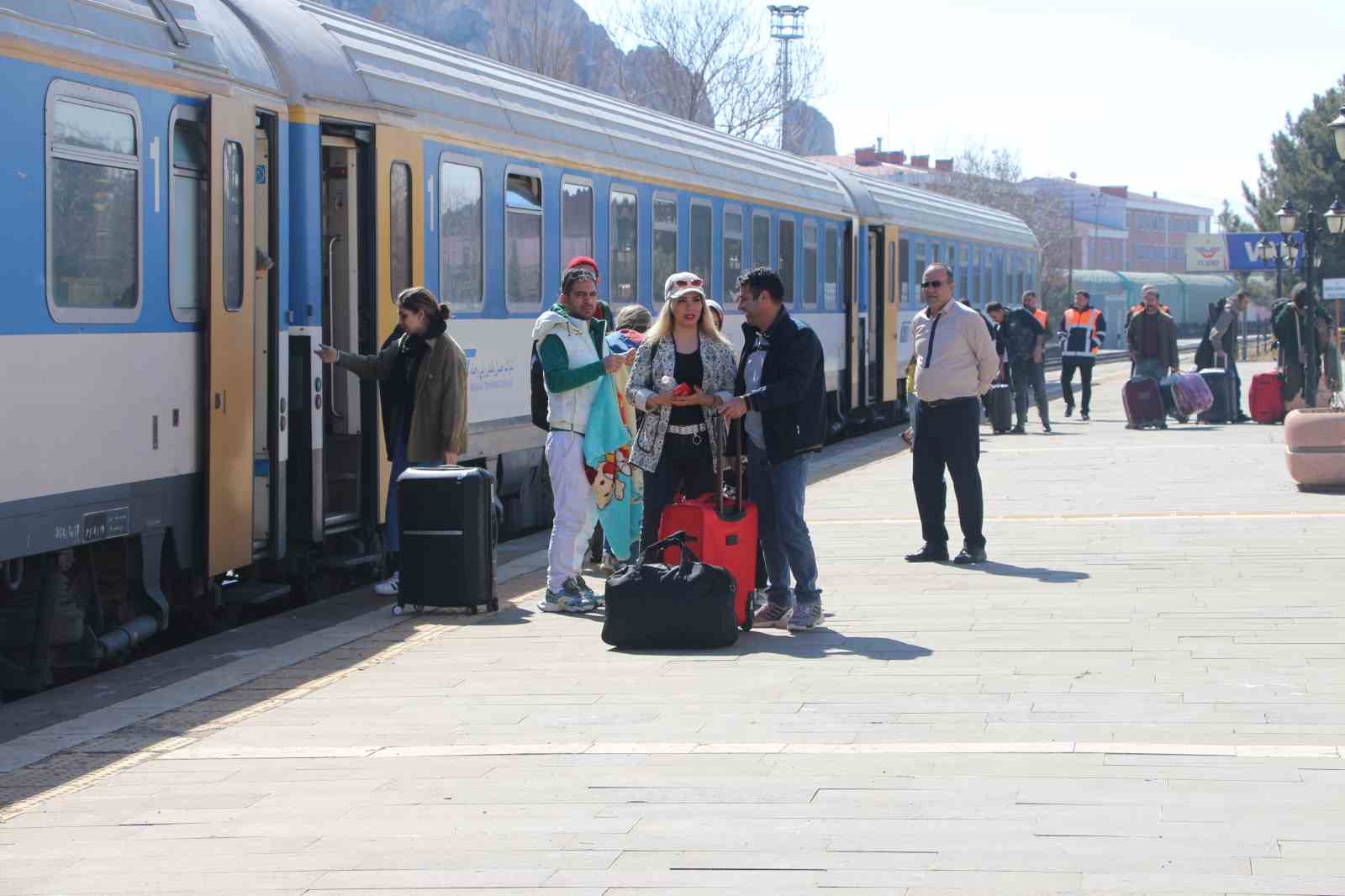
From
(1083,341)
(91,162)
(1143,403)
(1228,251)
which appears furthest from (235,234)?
(1228,251)

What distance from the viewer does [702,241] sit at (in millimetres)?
18828

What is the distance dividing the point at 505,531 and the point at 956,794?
8.83 m

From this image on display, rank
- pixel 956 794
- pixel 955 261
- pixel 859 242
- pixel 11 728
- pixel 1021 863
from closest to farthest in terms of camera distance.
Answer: pixel 1021 863 < pixel 956 794 < pixel 11 728 < pixel 859 242 < pixel 955 261

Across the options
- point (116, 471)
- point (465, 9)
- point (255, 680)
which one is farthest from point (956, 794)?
point (465, 9)

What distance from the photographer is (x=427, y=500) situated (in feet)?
33.6

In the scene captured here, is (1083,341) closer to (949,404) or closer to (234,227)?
(949,404)

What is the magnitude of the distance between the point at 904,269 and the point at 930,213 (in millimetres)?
2464

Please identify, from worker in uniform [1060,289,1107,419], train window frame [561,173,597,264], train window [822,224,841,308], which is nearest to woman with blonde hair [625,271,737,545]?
train window frame [561,173,597,264]

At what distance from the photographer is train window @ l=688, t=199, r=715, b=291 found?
729 inches

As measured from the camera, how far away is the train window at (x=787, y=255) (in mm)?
22016

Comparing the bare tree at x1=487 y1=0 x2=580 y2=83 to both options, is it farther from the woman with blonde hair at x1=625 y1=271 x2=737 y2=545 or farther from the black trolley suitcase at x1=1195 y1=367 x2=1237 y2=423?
the woman with blonde hair at x1=625 y1=271 x2=737 y2=545

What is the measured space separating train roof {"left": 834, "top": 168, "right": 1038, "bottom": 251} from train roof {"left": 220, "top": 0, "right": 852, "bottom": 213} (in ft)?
19.8

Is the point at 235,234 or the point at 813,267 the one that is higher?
the point at 813,267

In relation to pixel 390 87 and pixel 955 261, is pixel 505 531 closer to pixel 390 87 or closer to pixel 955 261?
pixel 390 87
